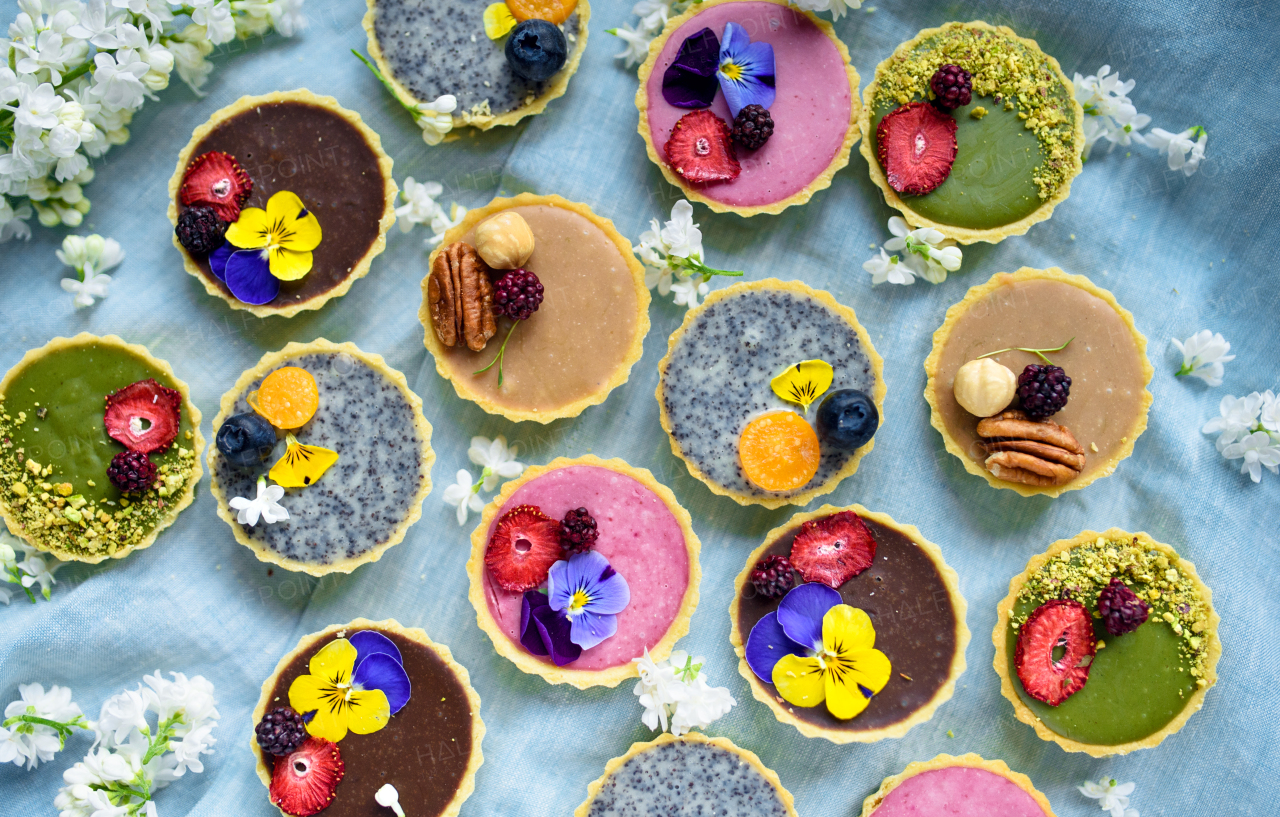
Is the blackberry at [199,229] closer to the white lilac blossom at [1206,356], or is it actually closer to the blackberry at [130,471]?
the blackberry at [130,471]

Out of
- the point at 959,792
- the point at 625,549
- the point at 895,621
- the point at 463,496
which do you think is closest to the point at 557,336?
the point at 463,496

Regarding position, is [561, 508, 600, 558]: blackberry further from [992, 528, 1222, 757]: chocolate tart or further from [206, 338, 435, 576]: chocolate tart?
[992, 528, 1222, 757]: chocolate tart

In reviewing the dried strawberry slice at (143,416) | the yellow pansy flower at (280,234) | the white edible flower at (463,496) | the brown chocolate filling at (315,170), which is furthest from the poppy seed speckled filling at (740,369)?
the dried strawberry slice at (143,416)

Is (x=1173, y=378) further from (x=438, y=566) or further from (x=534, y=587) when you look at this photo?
(x=438, y=566)

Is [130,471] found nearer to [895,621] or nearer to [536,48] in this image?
[536,48]

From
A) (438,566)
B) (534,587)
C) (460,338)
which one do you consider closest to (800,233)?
(460,338)

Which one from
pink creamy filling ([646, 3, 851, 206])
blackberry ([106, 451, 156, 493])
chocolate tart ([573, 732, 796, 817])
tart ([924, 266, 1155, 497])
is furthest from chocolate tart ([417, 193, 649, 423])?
chocolate tart ([573, 732, 796, 817])
